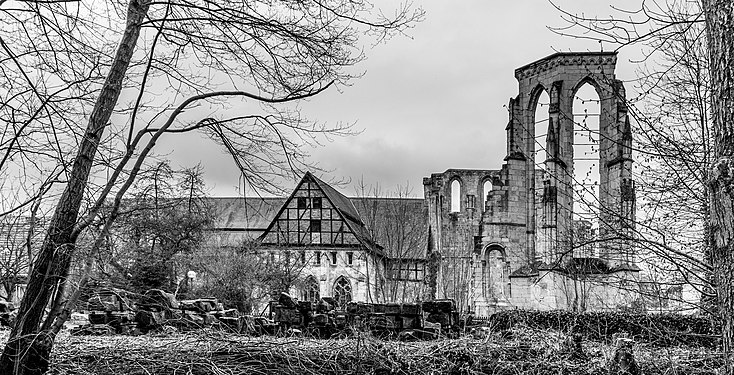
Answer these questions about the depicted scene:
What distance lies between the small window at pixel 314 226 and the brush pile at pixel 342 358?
30.9 metres

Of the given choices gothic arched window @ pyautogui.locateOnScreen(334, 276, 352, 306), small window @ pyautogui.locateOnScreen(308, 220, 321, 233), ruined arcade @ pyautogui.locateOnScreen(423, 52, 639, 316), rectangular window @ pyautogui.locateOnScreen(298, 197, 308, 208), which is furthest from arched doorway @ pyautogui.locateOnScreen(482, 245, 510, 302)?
rectangular window @ pyautogui.locateOnScreen(298, 197, 308, 208)

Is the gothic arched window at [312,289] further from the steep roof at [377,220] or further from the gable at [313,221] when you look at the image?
the steep roof at [377,220]

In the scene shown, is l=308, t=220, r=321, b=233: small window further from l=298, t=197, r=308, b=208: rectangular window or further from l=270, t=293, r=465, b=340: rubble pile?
l=270, t=293, r=465, b=340: rubble pile

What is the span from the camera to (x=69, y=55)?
22.1 ft

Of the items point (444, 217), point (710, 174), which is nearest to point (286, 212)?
point (444, 217)

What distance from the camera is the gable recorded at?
40375 millimetres

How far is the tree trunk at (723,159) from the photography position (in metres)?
3.64

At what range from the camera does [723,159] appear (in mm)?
3639

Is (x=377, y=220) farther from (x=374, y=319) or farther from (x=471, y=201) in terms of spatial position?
(x=374, y=319)

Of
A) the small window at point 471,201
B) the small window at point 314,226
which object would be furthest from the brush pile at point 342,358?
the small window at point 314,226

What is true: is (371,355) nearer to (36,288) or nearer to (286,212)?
(36,288)

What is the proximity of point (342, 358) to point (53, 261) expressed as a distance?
3.90m

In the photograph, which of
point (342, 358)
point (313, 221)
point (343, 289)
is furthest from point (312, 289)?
point (342, 358)

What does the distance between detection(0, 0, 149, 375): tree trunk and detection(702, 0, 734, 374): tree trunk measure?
5.12 m
